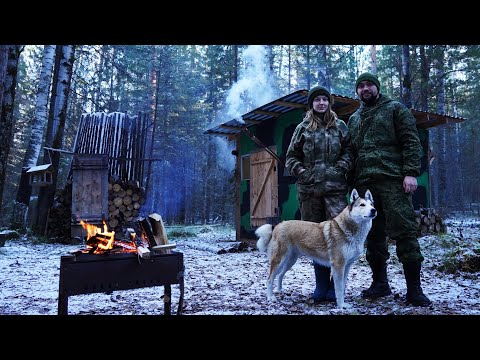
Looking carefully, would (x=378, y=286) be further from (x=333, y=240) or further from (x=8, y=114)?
(x=8, y=114)

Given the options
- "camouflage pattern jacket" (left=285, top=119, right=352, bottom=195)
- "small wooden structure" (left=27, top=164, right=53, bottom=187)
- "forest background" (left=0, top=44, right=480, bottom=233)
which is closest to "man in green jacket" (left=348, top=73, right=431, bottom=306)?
"camouflage pattern jacket" (left=285, top=119, right=352, bottom=195)

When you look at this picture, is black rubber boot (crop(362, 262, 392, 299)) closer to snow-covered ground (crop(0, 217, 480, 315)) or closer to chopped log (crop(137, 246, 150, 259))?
snow-covered ground (crop(0, 217, 480, 315))

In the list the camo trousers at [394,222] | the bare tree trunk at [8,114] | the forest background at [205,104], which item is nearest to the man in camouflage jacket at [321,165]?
the camo trousers at [394,222]

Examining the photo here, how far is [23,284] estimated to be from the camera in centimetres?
533

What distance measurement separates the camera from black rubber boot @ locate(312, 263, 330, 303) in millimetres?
4367

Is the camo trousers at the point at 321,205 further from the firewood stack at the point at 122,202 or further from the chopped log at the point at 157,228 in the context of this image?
the firewood stack at the point at 122,202

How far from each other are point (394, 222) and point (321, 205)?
87 centimetres

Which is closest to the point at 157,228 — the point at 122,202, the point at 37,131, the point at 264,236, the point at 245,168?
the point at 264,236

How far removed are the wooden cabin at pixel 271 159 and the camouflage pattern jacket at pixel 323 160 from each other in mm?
4649

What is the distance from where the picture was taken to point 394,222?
4098 millimetres

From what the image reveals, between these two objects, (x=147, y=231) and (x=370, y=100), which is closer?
(x=147, y=231)

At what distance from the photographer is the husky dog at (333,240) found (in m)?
3.95
